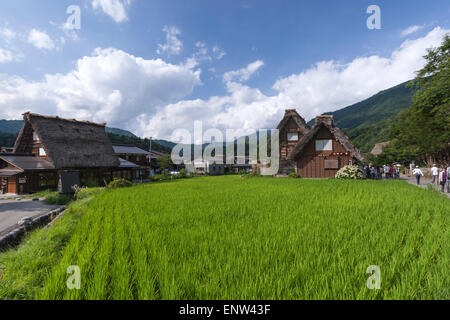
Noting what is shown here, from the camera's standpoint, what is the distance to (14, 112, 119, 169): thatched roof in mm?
15989

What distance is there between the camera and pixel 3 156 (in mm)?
14445

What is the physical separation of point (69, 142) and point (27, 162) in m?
3.41

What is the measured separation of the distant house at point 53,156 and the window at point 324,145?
1865 cm

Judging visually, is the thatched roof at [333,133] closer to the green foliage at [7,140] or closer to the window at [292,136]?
the window at [292,136]

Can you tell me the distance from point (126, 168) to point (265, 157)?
1710 centimetres

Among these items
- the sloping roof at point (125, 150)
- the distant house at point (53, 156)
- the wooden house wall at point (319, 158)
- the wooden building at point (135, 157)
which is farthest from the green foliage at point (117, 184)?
the sloping roof at point (125, 150)

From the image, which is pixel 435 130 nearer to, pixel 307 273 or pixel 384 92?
pixel 307 273

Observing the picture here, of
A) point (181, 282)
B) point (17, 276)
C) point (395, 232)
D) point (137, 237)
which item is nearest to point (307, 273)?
point (181, 282)

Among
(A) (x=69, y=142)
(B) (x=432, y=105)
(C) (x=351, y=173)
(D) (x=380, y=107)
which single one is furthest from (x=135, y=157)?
(D) (x=380, y=107)

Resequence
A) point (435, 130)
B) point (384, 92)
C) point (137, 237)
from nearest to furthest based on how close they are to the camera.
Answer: point (137, 237), point (435, 130), point (384, 92)

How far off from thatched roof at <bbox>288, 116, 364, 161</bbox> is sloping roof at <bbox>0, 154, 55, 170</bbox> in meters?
20.9

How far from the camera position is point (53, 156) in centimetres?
1562

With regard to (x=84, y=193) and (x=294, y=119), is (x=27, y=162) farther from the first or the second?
(x=294, y=119)

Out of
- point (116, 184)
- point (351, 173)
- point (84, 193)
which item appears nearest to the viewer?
point (84, 193)
